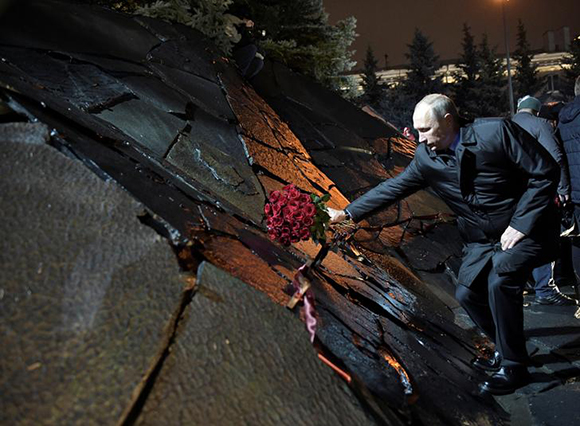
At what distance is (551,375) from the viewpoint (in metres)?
2.77

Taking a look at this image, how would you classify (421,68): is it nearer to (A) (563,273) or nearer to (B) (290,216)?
(A) (563,273)

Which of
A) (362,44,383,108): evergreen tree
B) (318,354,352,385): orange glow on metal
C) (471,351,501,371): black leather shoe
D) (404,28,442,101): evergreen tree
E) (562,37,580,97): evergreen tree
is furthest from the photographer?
(562,37,580,97): evergreen tree

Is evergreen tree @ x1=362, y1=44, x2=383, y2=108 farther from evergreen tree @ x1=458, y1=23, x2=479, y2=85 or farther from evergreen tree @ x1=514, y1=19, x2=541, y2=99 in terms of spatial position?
evergreen tree @ x1=514, y1=19, x2=541, y2=99

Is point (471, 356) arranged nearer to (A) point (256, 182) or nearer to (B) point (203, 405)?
(A) point (256, 182)

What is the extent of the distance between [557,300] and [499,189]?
8.67 ft

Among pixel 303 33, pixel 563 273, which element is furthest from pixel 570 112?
pixel 303 33

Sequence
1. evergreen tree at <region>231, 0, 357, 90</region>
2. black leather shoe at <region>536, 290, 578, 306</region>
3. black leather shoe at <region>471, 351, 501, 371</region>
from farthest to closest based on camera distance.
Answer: evergreen tree at <region>231, 0, 357, 90</region>, black leather shoe at <region>536, 290, 578, 306</region>, black leather shoe at <region>471, 351, 501, 371</region>

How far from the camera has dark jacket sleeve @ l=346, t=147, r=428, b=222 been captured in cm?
296

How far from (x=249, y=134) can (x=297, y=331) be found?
3.27 m

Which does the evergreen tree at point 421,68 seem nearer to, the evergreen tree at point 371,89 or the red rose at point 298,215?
the evergreen tree at point 371,89

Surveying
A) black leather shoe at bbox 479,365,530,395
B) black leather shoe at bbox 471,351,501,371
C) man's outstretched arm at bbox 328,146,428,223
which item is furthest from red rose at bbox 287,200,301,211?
black leather shoe at bbox 471,351,501,371

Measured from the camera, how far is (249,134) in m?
4.54

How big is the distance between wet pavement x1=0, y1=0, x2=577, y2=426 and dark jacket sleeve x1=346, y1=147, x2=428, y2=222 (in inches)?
18.4

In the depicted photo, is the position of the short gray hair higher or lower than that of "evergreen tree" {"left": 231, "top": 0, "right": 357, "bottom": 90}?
lower
